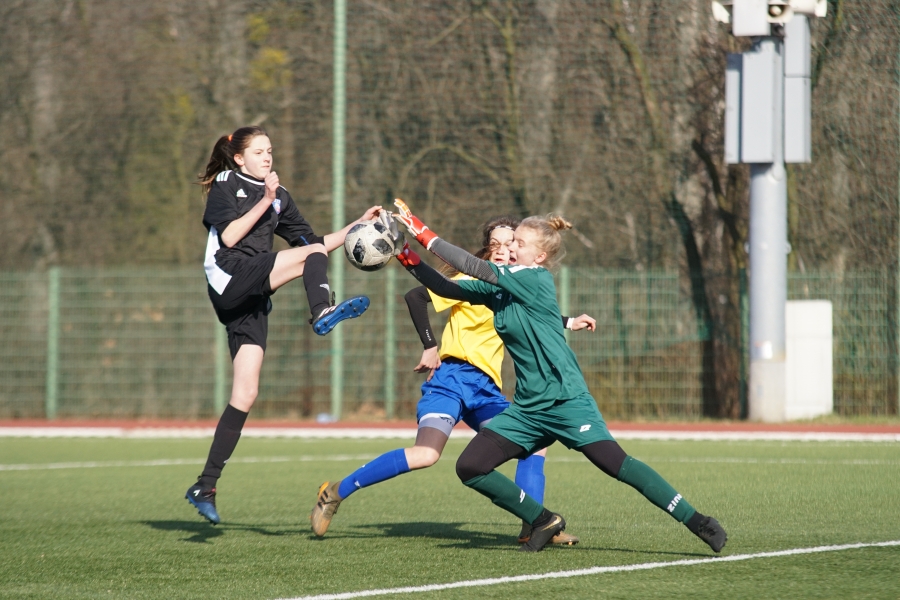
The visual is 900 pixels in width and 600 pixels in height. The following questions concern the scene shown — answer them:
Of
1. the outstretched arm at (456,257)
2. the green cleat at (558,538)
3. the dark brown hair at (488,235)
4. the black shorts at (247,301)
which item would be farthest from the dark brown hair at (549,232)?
the black shorts at (247,301)

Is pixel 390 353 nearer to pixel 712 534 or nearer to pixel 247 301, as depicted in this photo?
pixel 247 301

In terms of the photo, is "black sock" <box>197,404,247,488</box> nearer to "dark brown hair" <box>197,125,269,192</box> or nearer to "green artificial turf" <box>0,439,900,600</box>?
"green artificial turf" <box>0,439,900,600</box>

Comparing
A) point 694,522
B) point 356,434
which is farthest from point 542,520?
point 356,434

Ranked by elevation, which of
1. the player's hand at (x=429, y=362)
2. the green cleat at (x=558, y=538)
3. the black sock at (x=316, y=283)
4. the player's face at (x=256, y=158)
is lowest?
the green cleat at (x=558, y=538)

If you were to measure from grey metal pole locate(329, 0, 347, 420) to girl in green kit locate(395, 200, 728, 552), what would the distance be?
894 centimetres

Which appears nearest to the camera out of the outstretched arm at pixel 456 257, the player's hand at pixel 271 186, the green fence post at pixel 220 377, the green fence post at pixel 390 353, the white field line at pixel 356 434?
the outstretched arm at pixel 456 257

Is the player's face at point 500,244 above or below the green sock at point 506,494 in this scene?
above

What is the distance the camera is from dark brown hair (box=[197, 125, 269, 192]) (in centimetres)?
570

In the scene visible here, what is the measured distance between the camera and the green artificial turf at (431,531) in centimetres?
418

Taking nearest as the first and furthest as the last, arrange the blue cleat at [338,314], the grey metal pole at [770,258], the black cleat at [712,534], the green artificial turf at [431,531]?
the green artificial turf at [431,531] < the black cleat at [712,534] < the blue cleat at [338,314] < the grey metal pole at [770,258]

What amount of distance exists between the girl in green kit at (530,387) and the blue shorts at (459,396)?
0.45 meters

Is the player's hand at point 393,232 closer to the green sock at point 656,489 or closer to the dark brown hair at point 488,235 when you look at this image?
the dark brown hair at point 488,235

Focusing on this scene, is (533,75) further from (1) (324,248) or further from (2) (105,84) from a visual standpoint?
(1) (324,248)

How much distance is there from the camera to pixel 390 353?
13875 millimetres
